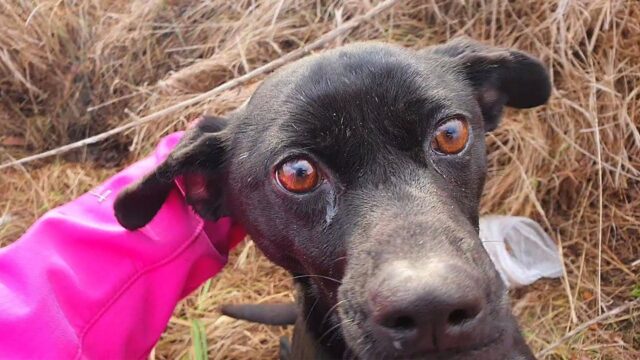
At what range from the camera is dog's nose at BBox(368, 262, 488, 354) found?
53.9 inches

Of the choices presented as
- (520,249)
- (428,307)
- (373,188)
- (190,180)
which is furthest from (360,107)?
(520,249)

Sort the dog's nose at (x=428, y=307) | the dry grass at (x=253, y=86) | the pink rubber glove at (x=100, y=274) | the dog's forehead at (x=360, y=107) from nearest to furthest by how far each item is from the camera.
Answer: the dog's nose at (x=428, y=307), the dog's forehead at (x=360, y=107), the pink rubber glove at (x=100, y=274), the dry grass at (x=253, y=86)

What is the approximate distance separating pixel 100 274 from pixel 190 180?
0.40 m

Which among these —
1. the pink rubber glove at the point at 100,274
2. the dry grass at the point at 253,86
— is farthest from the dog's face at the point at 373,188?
the dry grass at the point at 253,86

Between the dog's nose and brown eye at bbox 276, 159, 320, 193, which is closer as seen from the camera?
the dog's nose

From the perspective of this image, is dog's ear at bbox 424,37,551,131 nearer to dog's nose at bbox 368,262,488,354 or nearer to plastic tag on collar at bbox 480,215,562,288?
dog's nose at bbox 368,262,488,354

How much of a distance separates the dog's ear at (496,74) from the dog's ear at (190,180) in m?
0.74

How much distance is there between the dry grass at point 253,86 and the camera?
3.07 meters

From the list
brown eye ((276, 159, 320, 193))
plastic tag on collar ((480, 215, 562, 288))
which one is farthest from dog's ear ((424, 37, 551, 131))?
plastic tag on collar ((480, 215, 562, 288))

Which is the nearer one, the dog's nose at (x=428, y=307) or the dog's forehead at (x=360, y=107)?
the dog's nose at (x=428, y=307)

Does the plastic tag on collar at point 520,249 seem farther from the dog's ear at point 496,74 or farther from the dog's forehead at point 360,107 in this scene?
the dog's forehead at point 360,107

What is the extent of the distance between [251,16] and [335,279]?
93.9 inches

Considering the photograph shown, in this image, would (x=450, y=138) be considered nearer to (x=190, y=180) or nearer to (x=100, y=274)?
(x=190, y=180)

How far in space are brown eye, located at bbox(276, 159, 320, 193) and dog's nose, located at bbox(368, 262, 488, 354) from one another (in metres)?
0.37
